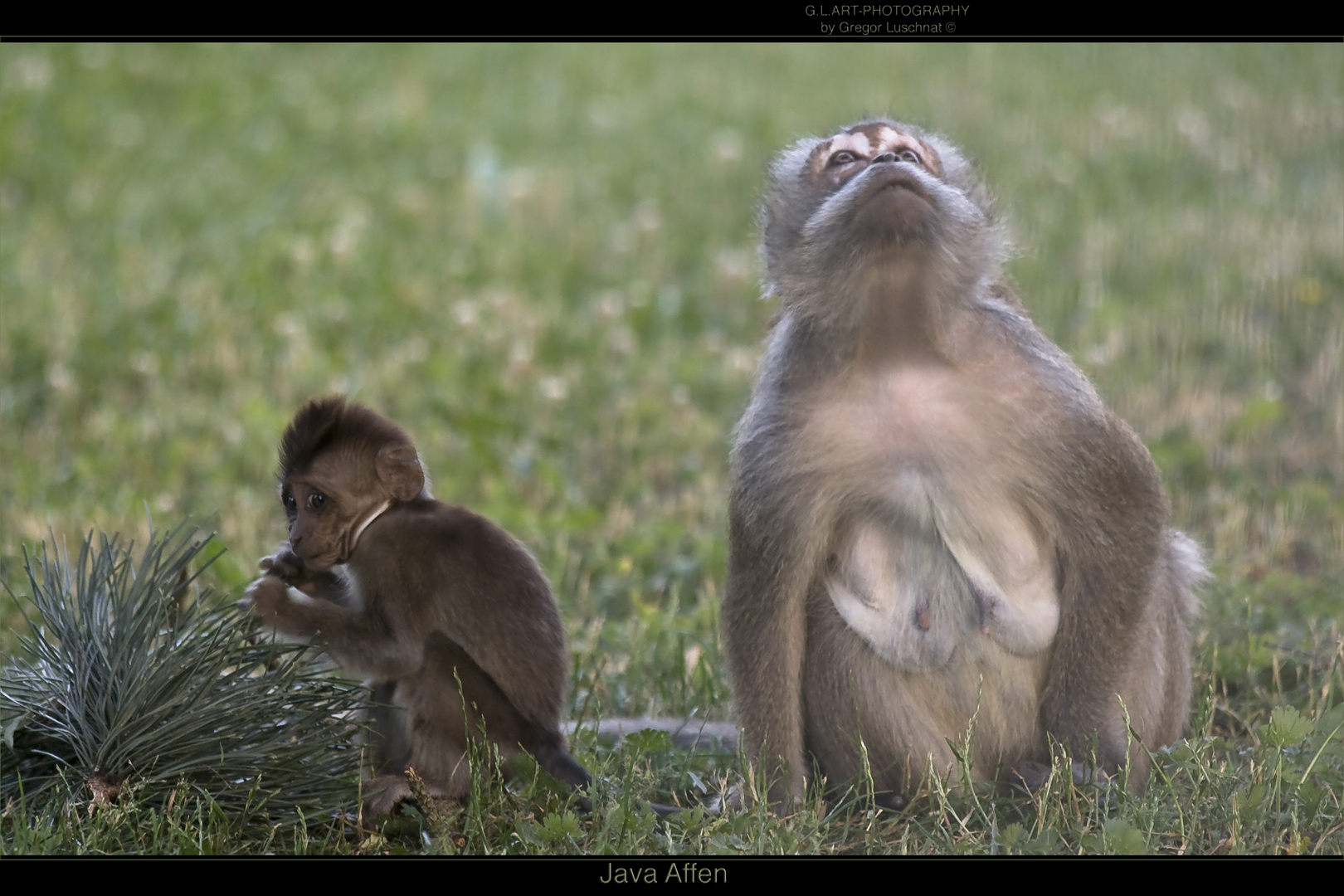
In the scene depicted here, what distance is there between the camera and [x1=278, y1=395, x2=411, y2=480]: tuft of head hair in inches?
195

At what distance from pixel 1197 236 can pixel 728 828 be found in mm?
7901

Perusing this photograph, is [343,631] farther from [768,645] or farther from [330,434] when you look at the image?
[768,645]

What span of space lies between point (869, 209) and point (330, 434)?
1.78 meters

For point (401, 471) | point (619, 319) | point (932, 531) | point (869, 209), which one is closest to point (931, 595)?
point (932, 531)

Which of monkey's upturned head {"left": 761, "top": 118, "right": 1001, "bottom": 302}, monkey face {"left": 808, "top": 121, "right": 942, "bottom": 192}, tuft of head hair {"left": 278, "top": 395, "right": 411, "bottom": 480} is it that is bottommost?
tuft of head hair {"left": 278, "top": 395, "right": 411, "bottom": 480}

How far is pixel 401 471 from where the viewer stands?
16.4 ft

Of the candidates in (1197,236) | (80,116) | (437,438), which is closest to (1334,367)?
(1197,236)

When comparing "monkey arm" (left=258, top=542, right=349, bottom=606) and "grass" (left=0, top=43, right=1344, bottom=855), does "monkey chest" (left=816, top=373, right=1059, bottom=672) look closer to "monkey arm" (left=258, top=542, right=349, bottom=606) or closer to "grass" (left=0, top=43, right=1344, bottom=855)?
"grass" (left=0, top=43, right=1344, bottom=855)

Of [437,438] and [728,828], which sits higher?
[437,438]

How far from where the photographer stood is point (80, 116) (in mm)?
13125

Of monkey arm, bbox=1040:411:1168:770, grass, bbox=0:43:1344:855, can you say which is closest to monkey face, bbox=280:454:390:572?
grass, bbox=0:43:1344:855

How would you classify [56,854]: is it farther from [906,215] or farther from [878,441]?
→ [906,215]

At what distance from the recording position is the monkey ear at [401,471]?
16.3 feet

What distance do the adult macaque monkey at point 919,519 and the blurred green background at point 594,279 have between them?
3.18ft
